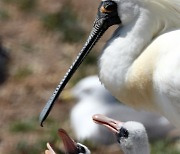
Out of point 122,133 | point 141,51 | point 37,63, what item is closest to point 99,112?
point 37,63

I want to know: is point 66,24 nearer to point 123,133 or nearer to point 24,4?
point 24,4

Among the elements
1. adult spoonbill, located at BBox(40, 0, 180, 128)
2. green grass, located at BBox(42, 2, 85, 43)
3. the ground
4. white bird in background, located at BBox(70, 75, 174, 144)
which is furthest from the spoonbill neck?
green grass, located at BBox(42, 2, 85, 43)

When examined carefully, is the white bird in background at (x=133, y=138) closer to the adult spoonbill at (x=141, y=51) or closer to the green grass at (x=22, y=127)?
the adult spoonbill at (x=141, y=51)

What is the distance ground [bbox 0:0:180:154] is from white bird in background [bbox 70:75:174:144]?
0.13m

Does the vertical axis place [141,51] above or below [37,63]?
above

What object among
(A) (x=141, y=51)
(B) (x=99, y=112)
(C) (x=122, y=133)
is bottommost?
(B) (x=99, y=112)

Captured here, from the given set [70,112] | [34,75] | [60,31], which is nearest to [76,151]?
[70,112]

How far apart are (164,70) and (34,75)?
386 cm

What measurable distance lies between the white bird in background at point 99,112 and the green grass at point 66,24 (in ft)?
3.79

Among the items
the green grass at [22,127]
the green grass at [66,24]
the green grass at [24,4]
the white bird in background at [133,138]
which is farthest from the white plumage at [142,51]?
the green grass at [24,4]

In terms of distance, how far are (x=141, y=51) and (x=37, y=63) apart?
3.85 meters

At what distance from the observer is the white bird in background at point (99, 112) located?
8.63m

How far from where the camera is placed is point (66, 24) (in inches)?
417

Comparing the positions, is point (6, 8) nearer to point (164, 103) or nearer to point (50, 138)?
point (50, 138)
